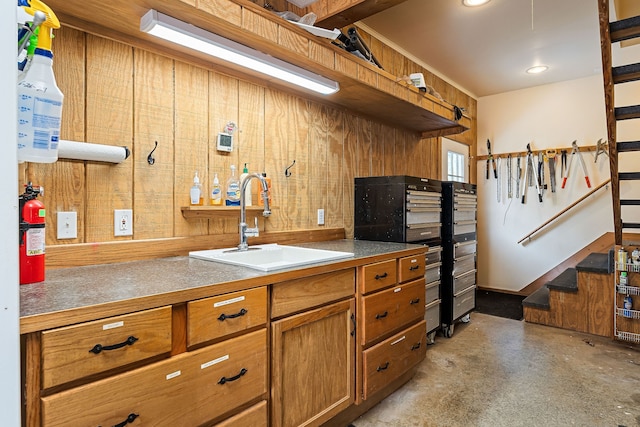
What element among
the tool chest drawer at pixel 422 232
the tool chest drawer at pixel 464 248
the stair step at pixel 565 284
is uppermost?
the tool chest drawer at pixel 422 232

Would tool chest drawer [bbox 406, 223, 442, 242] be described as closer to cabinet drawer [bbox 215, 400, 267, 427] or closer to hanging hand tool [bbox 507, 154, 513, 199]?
cabinet drawer [bbox 215, 400, 267, 427]

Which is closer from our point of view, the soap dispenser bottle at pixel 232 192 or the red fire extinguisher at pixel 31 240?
the red fire extinguisher at pixel 31 240

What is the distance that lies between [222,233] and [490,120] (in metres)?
4.32

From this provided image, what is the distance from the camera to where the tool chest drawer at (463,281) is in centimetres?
307

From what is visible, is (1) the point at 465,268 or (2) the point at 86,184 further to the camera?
(1) the point at 465,268

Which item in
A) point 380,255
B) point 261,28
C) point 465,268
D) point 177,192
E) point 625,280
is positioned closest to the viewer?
point 261,28

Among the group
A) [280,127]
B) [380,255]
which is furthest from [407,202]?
[280,127]

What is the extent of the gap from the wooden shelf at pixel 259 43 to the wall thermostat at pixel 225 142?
35 centimetres

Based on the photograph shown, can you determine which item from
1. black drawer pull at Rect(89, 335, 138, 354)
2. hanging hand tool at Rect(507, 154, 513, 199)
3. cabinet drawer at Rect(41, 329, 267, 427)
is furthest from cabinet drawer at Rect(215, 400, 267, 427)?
hanging hand tool at Rect(507, 154, 513, 199)

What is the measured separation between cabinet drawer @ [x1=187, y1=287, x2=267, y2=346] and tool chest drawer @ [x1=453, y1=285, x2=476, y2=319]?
7.46 ft

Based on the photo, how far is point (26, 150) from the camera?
1.02 metres

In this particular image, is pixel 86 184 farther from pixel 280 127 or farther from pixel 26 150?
pixel 280 127
